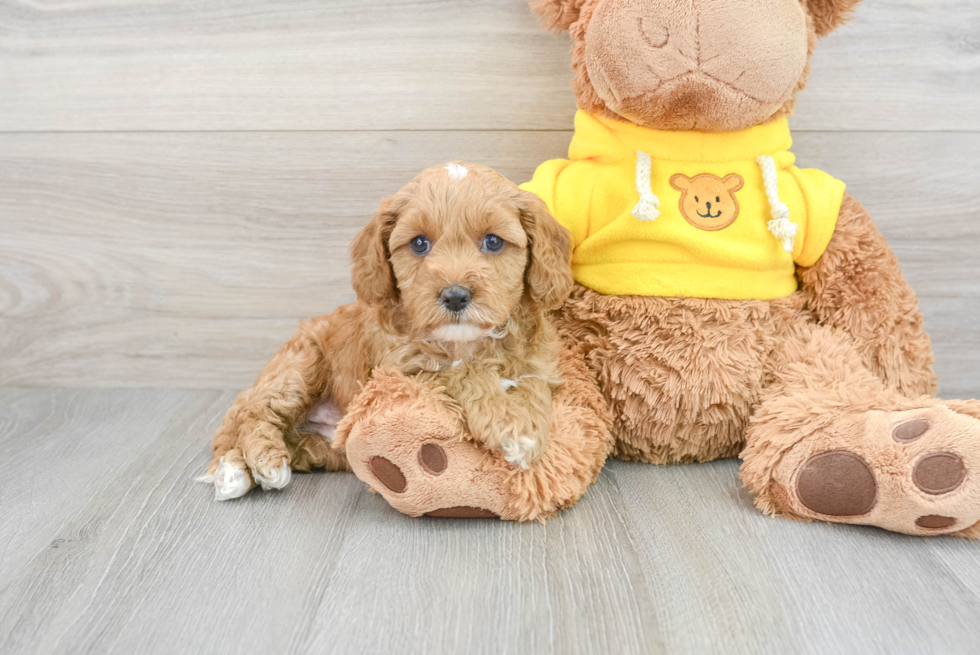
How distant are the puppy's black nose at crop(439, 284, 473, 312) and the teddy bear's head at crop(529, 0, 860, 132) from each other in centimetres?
52

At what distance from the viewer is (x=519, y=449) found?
1338mm

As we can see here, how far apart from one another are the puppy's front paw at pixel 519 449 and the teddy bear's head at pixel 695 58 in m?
0.69

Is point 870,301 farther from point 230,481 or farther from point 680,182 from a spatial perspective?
point 230,481

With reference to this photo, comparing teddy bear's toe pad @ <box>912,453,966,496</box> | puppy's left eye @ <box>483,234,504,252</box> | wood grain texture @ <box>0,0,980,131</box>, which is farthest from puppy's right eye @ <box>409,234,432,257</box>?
teddy bear's toe pad @ <box>912,453,966,496</box>

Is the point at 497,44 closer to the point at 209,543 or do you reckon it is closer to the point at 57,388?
the point at 209,543

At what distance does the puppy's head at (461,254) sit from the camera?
4.21 feet

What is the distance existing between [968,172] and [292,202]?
5.93ft

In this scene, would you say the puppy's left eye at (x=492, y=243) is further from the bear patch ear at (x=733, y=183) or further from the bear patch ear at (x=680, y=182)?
the bear patch ear at (x=733, y=183)

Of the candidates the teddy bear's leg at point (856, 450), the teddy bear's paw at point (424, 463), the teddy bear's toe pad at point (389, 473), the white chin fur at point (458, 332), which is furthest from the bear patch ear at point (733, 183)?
the teddy bear's toe pad at point (389, 473)

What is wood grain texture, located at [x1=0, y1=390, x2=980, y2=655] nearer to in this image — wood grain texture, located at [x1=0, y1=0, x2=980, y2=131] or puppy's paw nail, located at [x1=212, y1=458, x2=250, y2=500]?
puppy's paw nail, located at [x1=212, y1=458, x2=250, y2=500]

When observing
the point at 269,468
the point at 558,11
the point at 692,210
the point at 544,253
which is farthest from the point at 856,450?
the point at 269,468

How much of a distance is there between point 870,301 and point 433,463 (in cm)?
99

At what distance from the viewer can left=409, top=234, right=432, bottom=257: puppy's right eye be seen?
1365mm

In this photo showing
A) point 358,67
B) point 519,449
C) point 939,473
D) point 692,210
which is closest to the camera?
point 939,473
